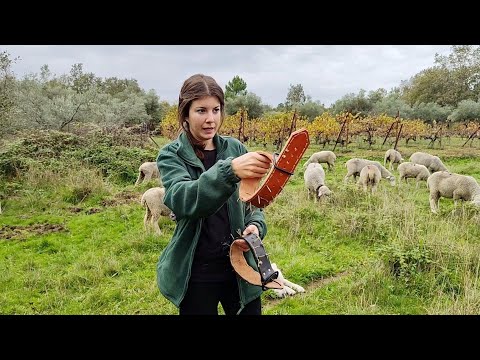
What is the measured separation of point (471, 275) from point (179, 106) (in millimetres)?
5011

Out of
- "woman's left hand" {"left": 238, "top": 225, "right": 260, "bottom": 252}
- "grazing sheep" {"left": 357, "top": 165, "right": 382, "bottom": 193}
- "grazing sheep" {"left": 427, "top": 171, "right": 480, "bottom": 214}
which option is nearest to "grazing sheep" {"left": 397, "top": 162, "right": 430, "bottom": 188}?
"grazing sheep" {"left": 357, "top": 165, "right": 382, "bottom": 193}

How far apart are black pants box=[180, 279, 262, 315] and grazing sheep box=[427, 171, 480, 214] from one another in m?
8.42

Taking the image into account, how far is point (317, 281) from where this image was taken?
18.7 feet

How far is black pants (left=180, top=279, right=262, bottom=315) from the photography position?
1.92 meters

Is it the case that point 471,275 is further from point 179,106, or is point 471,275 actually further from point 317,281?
point 179,106

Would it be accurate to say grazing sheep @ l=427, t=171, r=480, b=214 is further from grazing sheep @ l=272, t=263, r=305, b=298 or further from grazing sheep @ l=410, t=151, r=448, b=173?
grazing sheep @ l=272, t=263, r=305, b=298

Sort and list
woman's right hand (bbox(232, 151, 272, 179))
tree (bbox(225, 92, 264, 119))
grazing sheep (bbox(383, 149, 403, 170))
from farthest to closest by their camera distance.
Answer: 1. tree (bbox(225, 92, 264, 119))
2. grazing sheep (bbox(383, 149, 403, 170))
3. woman's right hand (bbox(232, 151, 272, 179))

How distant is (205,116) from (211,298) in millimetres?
850

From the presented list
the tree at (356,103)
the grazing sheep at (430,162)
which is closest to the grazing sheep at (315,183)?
the grazing sheep at (430,162)

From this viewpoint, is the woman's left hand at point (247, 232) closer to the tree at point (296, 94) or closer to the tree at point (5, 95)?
the tree at point (5, 95)

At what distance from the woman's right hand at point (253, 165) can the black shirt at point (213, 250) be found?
0.51 m

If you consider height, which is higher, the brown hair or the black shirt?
the brown hair

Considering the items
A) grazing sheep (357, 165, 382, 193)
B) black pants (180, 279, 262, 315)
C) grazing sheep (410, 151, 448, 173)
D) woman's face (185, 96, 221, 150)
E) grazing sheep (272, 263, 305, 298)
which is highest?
woman's face (185, 96, 221, 150)
